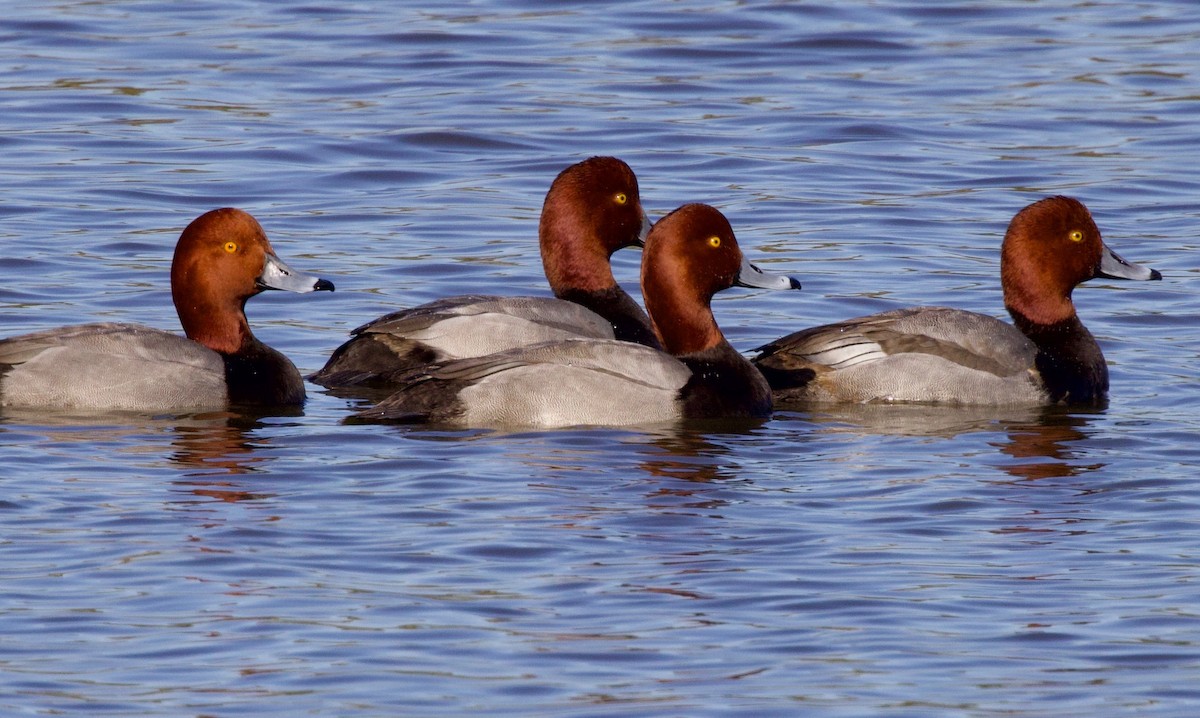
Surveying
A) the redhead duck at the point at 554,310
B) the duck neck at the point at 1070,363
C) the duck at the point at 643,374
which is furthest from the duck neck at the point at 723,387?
the duck neck at the point at 1070,363

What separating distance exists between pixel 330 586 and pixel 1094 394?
4677 millimetres

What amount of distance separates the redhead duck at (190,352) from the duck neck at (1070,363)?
3396 millimetres

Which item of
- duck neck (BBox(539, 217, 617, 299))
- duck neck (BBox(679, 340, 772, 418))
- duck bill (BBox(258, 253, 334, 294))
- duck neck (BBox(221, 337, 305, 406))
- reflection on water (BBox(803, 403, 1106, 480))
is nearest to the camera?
reflection on water (BBox(803, 403, 1106, 480))

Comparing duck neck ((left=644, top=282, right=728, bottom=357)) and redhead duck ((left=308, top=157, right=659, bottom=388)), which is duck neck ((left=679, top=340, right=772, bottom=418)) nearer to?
duck neck ((left=644, top=282, right=728, bottom=357))

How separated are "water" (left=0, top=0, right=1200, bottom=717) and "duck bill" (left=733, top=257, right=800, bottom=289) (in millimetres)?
671

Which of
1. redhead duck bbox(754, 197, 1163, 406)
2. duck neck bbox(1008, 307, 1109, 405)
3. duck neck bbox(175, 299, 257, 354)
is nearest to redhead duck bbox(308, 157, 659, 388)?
duck neck bbox(175, 299, 257, 354)

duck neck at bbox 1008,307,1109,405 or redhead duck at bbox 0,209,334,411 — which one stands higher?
redhead duck at bbox 0,209,334,411

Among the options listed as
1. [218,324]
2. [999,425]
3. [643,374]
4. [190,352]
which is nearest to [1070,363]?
[999,425]

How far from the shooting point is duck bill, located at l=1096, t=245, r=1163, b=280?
1106 centimetres

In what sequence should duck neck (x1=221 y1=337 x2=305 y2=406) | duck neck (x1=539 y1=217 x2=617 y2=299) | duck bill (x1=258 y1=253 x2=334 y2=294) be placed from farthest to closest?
1. duck neck (x1=539 y1=217 x2=617 y2=299)
2. duck bill (x1=258 y1=253 x2=334 y2=294)
3. duck neck (x1=221 y1=337 x2=305 y2=406)

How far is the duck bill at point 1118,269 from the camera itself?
11.1 meters

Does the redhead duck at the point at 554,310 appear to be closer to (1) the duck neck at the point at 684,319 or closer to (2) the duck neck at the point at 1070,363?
(1) the duck neck at the point at 684,319

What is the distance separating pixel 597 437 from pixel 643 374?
0.47 m

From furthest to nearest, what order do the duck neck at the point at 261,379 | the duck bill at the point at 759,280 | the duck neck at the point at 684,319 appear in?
the duck bill at the point at 759,280
the duck neck at the point at 684,319
the duck neck at the point at 261,379
